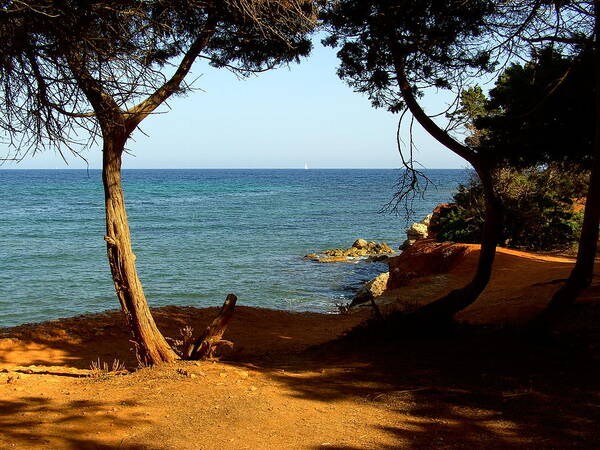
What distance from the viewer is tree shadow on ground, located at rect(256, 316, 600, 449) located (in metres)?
4.32

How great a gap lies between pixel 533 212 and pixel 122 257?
53.7 feet

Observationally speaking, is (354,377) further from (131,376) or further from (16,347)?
(16,347)

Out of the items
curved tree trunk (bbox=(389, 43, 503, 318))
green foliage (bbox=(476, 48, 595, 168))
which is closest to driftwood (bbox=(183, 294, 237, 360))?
curved tree trunk (bbox=(389, 43, 503, 318))

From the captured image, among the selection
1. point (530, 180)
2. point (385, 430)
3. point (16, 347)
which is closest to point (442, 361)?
point (385, 430)

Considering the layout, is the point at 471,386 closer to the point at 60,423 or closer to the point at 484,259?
the point at 484,259

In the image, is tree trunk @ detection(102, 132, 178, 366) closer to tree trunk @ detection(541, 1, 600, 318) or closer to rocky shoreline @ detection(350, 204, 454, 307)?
tree trunk @ detection(541, 1, 600, 318)

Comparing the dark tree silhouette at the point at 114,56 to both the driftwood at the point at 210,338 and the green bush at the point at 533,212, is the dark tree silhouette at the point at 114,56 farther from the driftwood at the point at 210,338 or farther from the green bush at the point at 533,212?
the green bush at the point at 533,212

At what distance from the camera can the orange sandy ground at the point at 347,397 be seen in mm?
4309

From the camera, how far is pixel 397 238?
3319cm

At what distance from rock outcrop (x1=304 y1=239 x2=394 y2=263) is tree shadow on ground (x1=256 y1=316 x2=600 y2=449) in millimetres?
17470

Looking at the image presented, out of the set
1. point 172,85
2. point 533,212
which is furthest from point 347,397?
point 533,212

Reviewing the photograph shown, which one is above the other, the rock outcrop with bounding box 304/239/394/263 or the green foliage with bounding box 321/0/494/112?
the green foliage with bounding box 321/0/494/112

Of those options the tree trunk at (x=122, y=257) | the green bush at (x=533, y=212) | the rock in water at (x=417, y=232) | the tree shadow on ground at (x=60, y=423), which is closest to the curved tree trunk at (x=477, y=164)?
the tree trunk at (x=122, y=257)

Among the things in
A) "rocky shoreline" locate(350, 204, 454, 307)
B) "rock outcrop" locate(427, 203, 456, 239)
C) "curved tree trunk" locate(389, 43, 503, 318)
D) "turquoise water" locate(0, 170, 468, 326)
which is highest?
"curved tree trunk" locate(389, 43, 503, 318)
